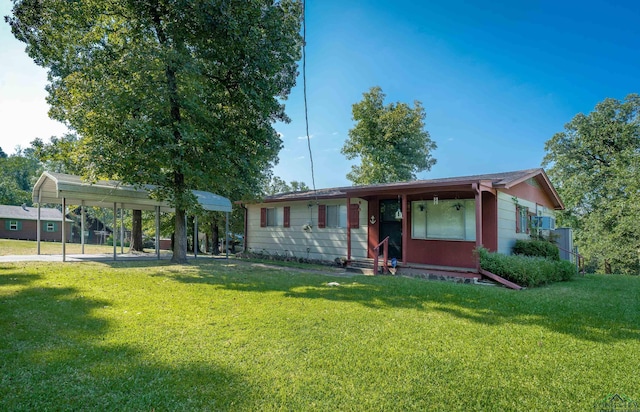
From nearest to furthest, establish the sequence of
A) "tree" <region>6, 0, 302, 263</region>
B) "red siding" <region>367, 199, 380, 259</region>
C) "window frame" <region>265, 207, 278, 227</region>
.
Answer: "tree" <region>6, 0, 302, 263</region>
"red siding" <region>367, 199, 380, 259</region>
"window frame" <region>265, 207, 278, 227</region>

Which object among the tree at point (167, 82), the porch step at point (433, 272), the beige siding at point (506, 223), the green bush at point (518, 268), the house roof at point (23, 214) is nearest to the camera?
the green bush at point (518, 268)

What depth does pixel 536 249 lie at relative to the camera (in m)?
10.9

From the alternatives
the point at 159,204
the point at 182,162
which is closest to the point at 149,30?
the point at 182,162

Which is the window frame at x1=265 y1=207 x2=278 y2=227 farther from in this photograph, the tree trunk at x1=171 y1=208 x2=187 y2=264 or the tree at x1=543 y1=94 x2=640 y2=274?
the tree at x1=543 y1=94 x2=640 y2=274

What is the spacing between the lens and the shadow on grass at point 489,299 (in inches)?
186

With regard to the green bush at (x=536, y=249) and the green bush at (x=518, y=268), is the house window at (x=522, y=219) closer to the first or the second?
the green bush at (x=536, y=249)

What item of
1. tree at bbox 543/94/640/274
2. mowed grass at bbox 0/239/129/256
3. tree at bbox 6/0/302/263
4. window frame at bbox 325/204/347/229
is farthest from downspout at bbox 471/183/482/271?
tree at bbox 543/94/640/274

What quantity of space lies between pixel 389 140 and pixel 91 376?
22.1m

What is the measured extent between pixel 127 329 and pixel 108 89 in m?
7.28

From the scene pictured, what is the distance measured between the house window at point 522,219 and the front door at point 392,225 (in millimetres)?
4110

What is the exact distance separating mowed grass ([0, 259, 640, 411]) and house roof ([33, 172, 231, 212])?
16.5 feet

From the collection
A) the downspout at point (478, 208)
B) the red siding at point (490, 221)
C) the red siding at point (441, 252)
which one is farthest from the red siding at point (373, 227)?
the downspout at point (478, 208)

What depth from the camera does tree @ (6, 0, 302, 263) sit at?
9.02 meters

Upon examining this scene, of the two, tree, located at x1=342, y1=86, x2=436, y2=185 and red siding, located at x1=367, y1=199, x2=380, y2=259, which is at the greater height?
tree, located at x1=342, y1=86, x2=436, y2=185
